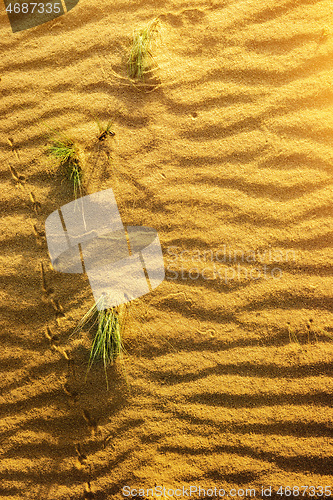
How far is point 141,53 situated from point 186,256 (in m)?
1.32

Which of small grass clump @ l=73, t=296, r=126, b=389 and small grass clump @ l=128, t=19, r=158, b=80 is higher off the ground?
small grass clump @ l=128, t=19, r=158, b=80

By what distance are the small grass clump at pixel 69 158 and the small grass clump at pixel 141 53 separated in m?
0.60

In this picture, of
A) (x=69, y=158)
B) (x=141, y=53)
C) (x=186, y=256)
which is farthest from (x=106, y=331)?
(x=141, y=53)

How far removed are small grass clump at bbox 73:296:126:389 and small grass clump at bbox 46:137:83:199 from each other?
2.52 feet

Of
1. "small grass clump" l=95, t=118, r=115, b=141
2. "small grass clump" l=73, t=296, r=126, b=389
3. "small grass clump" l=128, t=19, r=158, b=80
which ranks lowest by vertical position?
"small grass clump" l=73, t=296, r=126, b=389

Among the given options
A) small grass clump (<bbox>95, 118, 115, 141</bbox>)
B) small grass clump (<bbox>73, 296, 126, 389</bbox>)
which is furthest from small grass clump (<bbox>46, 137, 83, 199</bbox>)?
small grass clump (<bbox>73, 296, 126, 389</bbox>)

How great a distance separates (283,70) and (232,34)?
0.40 m

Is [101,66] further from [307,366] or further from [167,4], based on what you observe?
[307,366]

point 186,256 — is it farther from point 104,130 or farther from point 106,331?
point 104,130

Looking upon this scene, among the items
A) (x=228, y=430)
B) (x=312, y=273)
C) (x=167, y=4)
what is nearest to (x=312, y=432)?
(x=228, y=430)

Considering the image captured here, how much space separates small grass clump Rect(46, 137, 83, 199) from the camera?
172cm

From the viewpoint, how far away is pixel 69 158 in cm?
176

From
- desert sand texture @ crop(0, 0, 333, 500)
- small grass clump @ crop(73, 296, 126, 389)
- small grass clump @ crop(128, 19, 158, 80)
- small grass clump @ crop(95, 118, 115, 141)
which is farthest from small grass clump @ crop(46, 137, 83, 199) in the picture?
small grass clump @ crop(73, 296, 126, 389)

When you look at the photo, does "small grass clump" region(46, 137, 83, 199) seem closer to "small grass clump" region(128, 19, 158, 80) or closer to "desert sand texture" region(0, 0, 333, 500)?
"desert sand texture" region(0, 0, 333, 500)
